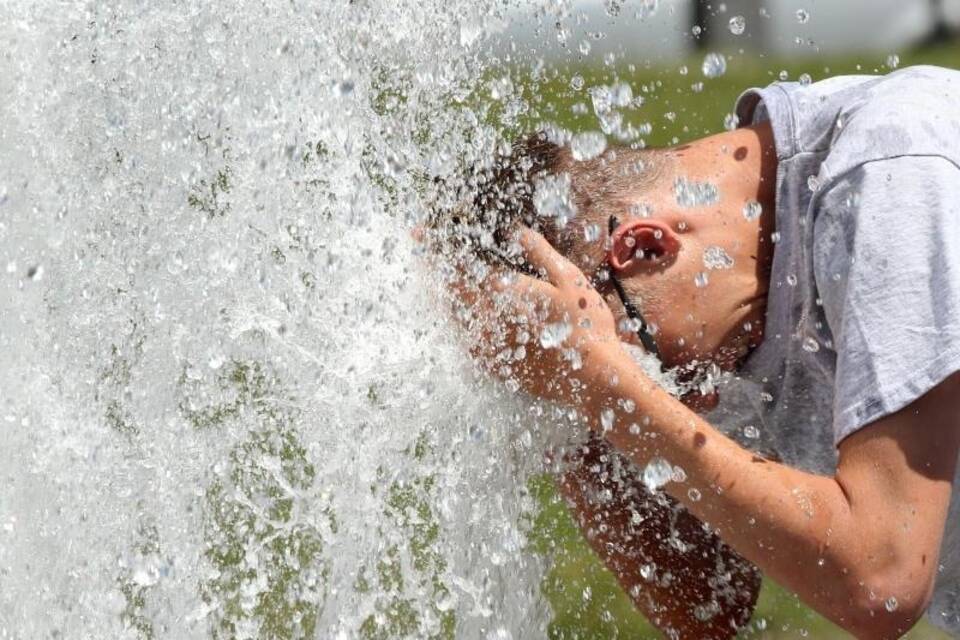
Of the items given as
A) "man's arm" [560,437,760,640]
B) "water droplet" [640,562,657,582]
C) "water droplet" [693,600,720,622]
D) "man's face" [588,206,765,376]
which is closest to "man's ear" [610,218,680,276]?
Answer: "man's face" [588,206,765,376]

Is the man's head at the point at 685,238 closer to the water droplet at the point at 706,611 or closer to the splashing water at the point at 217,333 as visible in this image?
the splashing water at the point at 217,333

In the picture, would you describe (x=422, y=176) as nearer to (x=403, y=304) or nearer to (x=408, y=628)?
(x=403, y=304)

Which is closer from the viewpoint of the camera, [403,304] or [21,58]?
[403,304]

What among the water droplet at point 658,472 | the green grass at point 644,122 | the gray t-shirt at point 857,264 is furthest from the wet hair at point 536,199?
the green grass at point 644,122

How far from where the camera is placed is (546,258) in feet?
8.06

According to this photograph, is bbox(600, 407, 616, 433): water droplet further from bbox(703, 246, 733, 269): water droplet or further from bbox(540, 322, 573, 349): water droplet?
bbox(703, 246, 733, 269): water droplet

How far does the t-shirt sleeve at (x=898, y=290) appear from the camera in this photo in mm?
2080

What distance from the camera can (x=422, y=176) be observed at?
2.77 m

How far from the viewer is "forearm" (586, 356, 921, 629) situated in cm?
215

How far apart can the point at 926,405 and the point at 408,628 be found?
1.59 metres

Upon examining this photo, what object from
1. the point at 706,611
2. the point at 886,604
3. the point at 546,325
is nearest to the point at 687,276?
the point at 546,325

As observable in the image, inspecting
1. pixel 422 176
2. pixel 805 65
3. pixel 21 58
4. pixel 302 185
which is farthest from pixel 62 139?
pixel 805 65

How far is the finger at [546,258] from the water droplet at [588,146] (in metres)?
0.22

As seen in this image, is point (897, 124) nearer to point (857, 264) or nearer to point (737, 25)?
point (857, 264)
